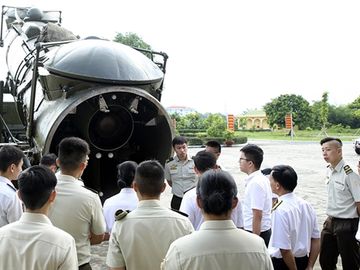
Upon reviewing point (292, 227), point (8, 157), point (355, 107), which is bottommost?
point (292, 227)

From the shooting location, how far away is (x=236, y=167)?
53.7 feet

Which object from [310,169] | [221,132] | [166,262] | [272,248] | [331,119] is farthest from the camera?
[331,119]

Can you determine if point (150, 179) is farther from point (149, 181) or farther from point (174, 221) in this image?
point (174, 221)

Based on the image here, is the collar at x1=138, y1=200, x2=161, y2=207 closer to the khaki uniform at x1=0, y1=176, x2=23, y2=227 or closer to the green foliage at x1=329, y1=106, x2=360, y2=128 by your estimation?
the khaki uniform at x1=0, y1=176, x2=23, y2=227

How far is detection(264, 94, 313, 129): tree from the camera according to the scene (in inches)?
2392

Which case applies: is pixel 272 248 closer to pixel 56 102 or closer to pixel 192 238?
pixel 192 238

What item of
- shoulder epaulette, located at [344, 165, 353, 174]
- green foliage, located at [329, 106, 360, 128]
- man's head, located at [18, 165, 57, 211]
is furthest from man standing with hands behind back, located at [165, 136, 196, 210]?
green foliage, located at [329, 106, 360, 128]

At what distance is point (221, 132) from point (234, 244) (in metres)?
33.5

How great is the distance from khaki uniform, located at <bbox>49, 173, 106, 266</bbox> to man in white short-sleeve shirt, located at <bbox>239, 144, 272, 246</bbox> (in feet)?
4.74

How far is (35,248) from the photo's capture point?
2.20 m

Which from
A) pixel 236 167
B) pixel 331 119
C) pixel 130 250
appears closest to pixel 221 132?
pixel 236 167

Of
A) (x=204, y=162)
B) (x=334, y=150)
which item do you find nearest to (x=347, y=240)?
(x=334, y=150)

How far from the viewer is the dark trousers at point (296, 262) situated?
11.7ft

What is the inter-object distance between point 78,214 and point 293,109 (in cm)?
6008
